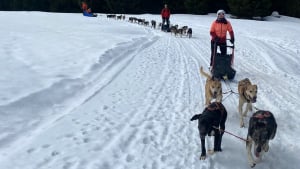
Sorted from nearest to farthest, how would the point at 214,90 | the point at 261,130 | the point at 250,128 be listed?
the point at 261,130
the point at 250,128
the point at 214,90

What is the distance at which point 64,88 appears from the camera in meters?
7.29

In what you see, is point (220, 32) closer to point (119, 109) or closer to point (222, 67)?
point (222, 67)

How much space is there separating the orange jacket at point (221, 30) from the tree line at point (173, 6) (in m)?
29.1

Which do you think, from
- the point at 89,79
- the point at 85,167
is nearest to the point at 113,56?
the point at 89,79

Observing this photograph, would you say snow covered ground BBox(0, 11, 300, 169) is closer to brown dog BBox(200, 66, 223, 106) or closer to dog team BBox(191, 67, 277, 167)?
dog team BBox(191, 67, 277, 167)

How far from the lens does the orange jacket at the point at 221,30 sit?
947cm

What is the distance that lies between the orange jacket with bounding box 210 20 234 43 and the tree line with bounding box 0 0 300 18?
2909 centimetres

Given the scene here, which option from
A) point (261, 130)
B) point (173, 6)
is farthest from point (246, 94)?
point (173, 6)

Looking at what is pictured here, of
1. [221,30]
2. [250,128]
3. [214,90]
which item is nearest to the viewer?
[250,128]

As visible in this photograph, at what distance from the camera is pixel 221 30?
9523 millimetres

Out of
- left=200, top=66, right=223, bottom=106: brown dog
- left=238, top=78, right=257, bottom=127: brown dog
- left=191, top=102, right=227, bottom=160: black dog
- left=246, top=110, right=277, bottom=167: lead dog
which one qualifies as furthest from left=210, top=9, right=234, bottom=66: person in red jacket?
left=246, top=110, right=277, bottom=167: lead dog

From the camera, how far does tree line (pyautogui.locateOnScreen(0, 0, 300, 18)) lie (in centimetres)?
3744

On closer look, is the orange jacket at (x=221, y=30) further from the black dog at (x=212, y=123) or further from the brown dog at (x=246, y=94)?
the black dog at (x=212, y=123)

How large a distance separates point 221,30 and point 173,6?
37861mm
